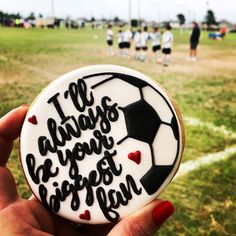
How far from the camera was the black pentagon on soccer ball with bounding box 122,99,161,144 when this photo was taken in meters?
1.92

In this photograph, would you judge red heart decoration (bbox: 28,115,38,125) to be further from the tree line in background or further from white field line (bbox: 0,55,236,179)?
the tree line in background

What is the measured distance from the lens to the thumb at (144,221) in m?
1.73

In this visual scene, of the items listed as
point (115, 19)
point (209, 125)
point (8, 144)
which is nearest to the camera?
point (8, 144)

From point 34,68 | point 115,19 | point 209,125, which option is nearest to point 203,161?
point 209,125

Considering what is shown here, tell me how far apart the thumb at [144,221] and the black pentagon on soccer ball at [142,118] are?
1.07 feet

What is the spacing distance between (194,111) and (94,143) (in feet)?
18.8

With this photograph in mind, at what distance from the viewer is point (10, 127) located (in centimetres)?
203

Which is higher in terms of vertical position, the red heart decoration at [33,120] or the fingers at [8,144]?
the red heart decoration at [33,120]

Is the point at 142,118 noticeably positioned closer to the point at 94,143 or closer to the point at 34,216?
the point at 94,143

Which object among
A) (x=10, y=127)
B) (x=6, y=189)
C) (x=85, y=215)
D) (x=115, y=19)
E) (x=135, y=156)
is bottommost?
(x=115, y=19)

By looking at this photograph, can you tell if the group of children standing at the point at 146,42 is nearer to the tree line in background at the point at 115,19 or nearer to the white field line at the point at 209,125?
the white field line at the point at 209,125

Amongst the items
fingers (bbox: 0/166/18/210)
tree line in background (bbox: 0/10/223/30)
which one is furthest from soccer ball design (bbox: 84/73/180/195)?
tree line in background (bbox: 0/10/223/30)

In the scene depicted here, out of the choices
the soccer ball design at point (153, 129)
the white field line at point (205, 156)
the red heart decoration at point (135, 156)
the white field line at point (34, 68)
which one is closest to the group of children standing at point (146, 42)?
the white field line at point (34, 68)

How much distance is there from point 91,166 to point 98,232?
1.31 ft
